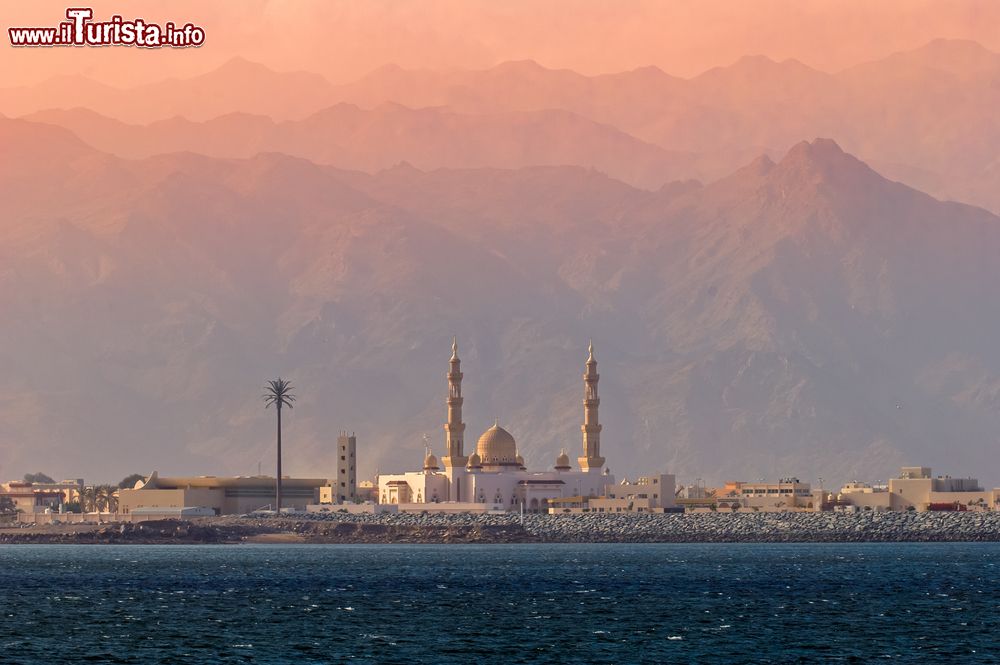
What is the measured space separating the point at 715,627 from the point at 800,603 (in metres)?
18.5

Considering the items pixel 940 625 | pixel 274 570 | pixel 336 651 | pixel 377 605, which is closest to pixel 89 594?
pixel 377 605

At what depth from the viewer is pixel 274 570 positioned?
184000 millimetres

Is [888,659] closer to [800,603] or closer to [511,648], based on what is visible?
[511,648]

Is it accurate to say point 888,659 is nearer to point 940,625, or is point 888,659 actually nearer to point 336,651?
point 940,625

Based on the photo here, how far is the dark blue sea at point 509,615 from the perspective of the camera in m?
100

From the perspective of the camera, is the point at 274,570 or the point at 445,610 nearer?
the point at 445,610

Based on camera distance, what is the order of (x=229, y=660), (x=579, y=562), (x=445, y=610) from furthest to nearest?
(x=579, y=562), (x=445, y=610), (x=229, y=660)

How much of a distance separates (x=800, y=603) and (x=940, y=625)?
710 inches

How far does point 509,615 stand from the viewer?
12194 centimetres

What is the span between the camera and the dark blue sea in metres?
100

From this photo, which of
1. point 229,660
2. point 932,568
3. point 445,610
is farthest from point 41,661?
point 932,568

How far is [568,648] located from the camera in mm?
101750

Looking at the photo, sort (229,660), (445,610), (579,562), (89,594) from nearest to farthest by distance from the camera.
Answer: (229,660), (445,610), (89,594), (579,562)

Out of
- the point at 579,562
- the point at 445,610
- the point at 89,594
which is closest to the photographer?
the point at 445,610
